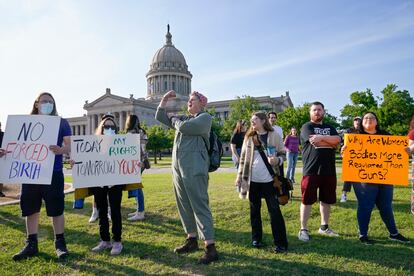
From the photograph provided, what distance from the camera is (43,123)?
5.44 metres

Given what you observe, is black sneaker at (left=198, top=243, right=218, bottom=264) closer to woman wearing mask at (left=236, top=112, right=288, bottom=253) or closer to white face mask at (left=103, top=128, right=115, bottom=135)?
woman wearing mask at (left=236, top=112, right=288, bottom=253)

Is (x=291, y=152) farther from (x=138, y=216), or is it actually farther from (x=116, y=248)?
(x=116, y=248)

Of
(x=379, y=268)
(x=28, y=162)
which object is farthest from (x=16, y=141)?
(x=379, y=268)

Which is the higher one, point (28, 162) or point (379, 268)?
point (28, 162)

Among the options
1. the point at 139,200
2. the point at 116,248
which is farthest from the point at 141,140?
the point at 116,248

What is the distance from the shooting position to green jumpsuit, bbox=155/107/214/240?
5031 mm

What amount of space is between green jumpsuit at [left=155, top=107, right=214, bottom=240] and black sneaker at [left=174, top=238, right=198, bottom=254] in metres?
0.36

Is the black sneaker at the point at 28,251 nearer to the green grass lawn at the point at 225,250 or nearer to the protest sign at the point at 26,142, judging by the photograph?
the green grass lawn at the point at 225,250

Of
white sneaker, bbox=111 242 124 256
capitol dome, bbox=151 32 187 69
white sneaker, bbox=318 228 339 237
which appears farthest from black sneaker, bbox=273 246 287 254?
capitol dome, bbox=151 32 187 69

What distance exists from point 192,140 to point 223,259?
1772mm

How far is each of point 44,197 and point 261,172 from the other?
3.34 meters

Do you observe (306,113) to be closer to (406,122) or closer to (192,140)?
(406,122)

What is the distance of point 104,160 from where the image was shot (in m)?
5.75

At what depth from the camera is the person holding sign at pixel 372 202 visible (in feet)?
19.2
